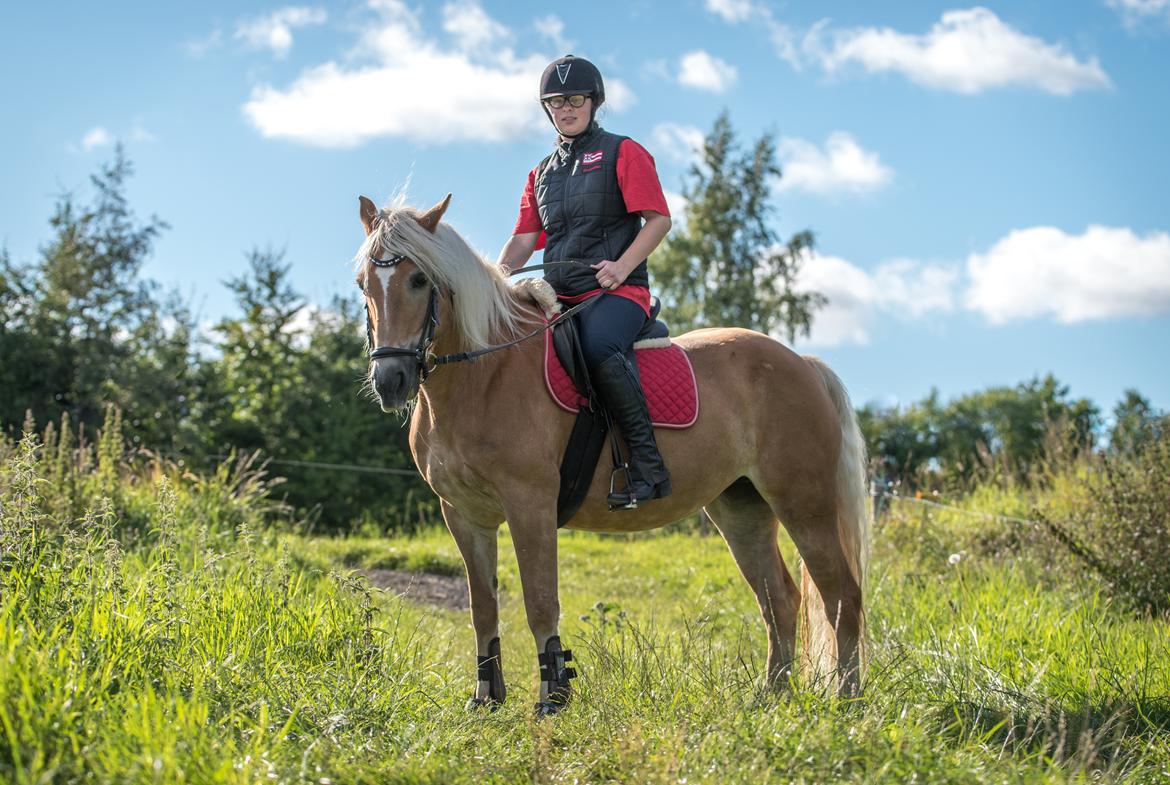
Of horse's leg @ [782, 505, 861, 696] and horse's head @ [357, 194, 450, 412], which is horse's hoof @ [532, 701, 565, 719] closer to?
horse's head @ [357, 194, 450, 412]

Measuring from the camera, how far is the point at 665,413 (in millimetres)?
5199

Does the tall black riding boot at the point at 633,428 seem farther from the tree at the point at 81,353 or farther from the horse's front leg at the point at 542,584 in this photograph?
the tree at the point at 81,353

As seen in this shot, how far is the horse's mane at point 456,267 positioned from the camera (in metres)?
4.54

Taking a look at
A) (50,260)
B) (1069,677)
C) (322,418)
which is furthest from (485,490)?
(50,260)

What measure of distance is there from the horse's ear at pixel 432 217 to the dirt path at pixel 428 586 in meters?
5.31

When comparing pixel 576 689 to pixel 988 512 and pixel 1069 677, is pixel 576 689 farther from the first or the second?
pixel 988 512

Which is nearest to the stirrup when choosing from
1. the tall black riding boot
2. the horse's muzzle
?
the tall black riding boot

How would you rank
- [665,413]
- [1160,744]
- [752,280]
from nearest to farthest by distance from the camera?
1. [1160,744]
2. [665,413]
3. [752,280]

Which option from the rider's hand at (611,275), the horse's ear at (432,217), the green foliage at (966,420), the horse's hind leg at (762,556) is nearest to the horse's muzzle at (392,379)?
the horse's ear at (432,217)

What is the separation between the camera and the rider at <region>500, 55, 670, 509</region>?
4.98 m

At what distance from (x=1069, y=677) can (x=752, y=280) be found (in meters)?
33.4

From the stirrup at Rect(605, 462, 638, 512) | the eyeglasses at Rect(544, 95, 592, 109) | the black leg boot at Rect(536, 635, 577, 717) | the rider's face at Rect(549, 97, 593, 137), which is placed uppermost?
the eyeglasses at Rect(544, 95, 592, 109)

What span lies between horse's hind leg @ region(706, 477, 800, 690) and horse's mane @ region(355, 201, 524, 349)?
1906mm

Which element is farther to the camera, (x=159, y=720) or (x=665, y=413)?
(x=665, y=413)
